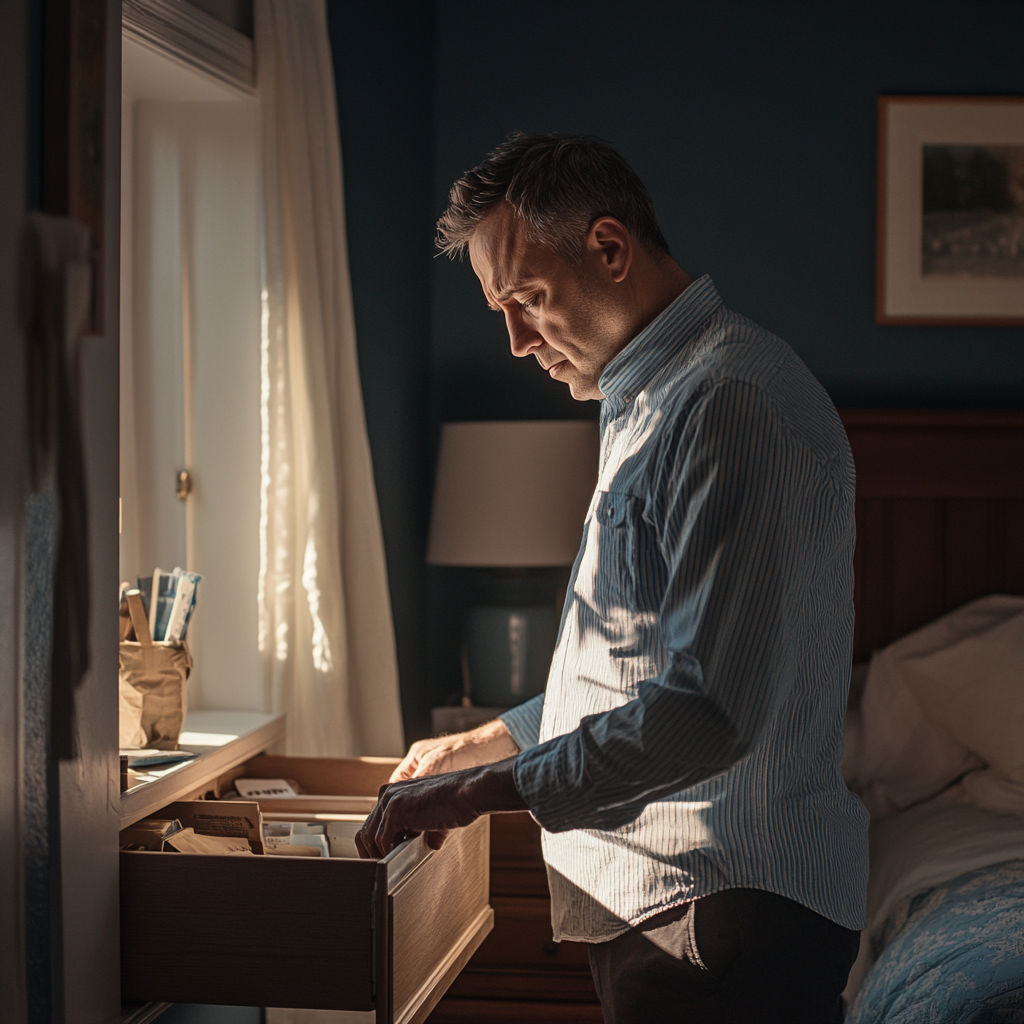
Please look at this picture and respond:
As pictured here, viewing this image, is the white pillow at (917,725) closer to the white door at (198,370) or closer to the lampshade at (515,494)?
the lampshade at (515,494)

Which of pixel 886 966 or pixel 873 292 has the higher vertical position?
pixel 873 292

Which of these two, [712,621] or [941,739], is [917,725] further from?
[712,621]

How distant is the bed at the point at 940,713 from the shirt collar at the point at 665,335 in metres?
0.96

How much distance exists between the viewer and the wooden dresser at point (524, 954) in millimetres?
1991

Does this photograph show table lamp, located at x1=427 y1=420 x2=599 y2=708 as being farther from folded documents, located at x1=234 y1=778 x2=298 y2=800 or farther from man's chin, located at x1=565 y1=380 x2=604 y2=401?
man's chin, located at x1=565 y1=380 x2=604 y2=401

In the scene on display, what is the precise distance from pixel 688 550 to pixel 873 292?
6.64 ft

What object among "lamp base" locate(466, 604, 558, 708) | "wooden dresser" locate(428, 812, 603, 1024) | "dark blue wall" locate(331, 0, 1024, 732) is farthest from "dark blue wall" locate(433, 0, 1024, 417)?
"wooden dresser" locate(428, 812, 603, 1024)

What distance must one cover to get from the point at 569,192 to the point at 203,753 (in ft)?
3.03

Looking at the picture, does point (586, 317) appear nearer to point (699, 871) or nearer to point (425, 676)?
point (699, 871)

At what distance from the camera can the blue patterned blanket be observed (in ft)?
4.72

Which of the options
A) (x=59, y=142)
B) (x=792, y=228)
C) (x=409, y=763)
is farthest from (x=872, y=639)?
(x=59, y=142)

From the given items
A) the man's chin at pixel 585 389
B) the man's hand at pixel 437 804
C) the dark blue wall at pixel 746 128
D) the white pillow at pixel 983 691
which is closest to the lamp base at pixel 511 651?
the dark blue wall at pixel 746 128

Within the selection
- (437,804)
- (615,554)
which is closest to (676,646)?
(615,554)

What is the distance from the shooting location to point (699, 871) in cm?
104
